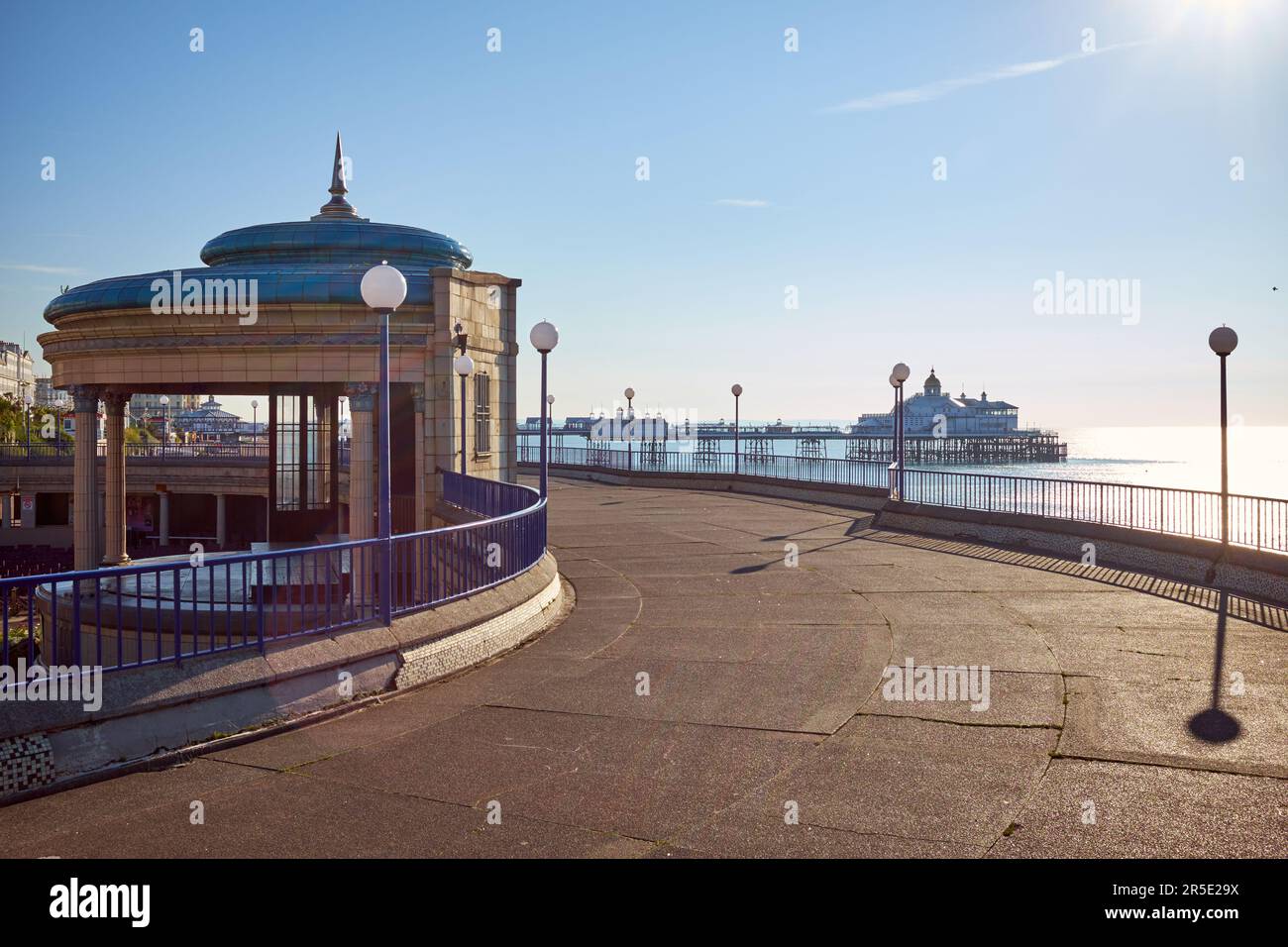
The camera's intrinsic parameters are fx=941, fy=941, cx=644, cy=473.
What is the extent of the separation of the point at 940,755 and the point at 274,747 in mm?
4849

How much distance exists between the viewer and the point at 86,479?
20766 mm

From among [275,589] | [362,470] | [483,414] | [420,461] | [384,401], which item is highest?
[483,414]

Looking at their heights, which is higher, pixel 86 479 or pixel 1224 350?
pixel 1224 350

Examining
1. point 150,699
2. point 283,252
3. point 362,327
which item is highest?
point 283,252

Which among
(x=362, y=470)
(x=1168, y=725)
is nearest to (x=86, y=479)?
(x=362, y=470)

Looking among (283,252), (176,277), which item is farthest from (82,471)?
(283,252)

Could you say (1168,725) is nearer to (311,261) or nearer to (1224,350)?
(1224,350)

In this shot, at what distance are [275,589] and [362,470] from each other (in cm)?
849

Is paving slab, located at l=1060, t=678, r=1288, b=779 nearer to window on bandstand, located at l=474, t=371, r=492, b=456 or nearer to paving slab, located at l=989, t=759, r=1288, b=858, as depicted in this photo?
paving slab, located at l=989, t=759, r=1288, b=858

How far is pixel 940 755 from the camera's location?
683 cm

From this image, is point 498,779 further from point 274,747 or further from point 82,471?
point 82,471

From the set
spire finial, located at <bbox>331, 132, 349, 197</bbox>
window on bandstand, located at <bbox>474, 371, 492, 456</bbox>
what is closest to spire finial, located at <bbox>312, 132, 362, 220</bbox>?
spire finial, located at <bbox>331, 132, 349, 197</bbox>

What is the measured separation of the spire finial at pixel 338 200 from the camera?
76.0 feet

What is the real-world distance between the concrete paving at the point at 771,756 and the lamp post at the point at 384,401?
1052mm
